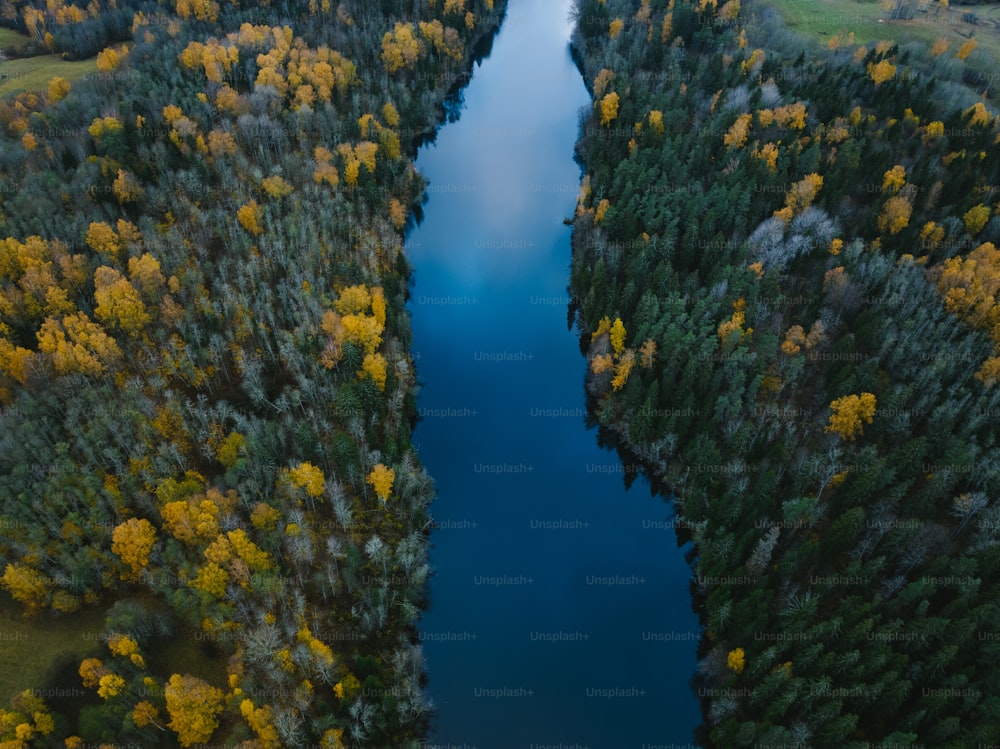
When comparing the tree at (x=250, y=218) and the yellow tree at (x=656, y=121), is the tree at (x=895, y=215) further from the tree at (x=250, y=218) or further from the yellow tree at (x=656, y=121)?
the tree at (x=250, y=218)

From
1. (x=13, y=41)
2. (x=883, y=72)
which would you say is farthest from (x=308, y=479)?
(x=13, y=41)

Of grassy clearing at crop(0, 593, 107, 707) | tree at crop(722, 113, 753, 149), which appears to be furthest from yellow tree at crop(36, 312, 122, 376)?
tree at crop(722, 113, 753, 149)

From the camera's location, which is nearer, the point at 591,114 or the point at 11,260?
the point at 11,260

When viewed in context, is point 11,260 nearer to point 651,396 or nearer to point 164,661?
point 164,661

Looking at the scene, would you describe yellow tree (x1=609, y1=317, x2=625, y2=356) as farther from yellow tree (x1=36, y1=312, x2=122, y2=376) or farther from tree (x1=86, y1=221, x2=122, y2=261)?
tree (x1=86, y1=221, x2=122, y2=261)

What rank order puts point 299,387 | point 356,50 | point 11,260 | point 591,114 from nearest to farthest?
point 299,387
point 11,260
point 591,114
point 356,50

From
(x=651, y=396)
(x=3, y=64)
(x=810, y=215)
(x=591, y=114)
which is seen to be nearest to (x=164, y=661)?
(x=651, y=396)

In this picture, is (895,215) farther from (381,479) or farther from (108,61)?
(108,61)

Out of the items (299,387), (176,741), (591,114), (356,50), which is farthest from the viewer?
(356,50)

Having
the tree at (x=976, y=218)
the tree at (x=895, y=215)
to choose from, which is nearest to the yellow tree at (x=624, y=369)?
the tree at (x=895, y=215)
